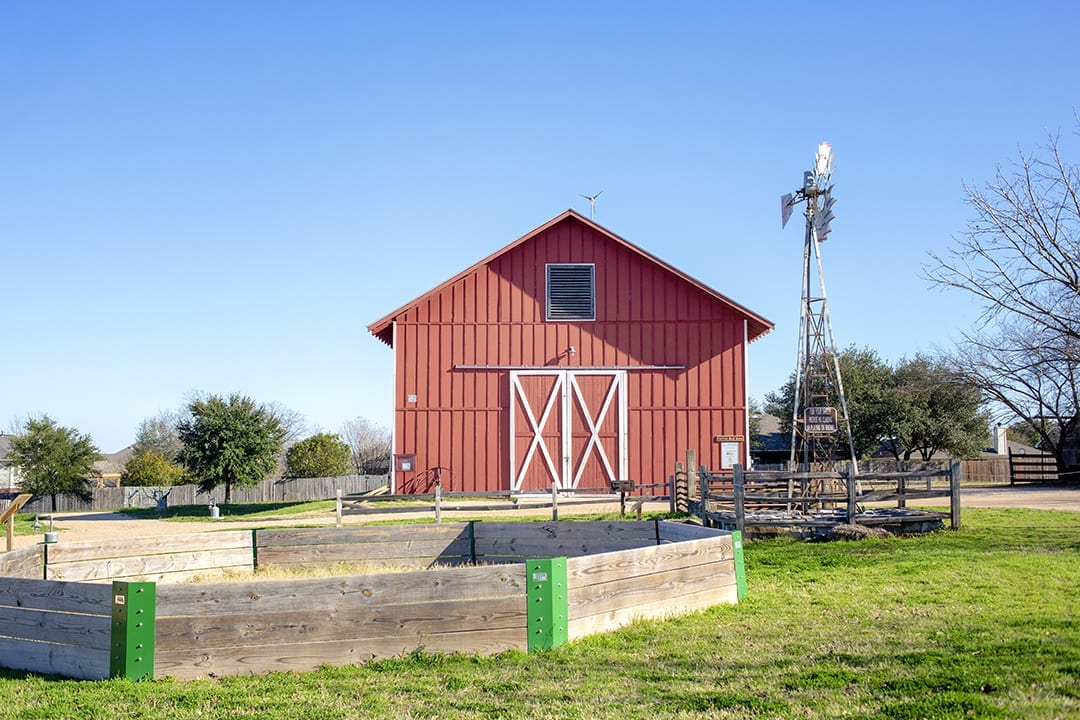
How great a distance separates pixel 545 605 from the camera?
295 inches

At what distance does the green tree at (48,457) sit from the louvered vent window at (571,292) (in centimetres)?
2287

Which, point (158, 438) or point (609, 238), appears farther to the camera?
point (158, 438)

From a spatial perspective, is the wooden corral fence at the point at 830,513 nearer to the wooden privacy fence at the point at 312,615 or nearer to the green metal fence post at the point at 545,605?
the wooden privacy fence at the point at 312,615

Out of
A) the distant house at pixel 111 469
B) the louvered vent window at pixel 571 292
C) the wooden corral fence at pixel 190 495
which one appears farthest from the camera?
the distant house at pixel 111 469

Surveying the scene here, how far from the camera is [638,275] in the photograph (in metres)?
26.9

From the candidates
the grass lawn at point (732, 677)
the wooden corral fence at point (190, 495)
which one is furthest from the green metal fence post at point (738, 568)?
the wooden corral fence at point (190, 495)

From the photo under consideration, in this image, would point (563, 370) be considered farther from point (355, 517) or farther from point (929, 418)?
point (929, 418)

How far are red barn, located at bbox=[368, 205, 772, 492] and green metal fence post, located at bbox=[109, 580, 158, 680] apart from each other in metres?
18.8

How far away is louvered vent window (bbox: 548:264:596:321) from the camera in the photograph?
26625 mm

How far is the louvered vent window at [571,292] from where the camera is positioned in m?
26.6

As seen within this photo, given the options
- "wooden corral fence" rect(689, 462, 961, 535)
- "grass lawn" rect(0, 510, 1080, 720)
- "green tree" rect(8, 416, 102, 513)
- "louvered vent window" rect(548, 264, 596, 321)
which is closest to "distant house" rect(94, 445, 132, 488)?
"green tree" rect(8, 416, 102, 513)

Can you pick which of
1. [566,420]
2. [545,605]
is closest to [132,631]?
[545,605]

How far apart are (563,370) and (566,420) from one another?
53.9 inches

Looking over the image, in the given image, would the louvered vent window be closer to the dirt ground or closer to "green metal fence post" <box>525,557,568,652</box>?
the dirt ground
